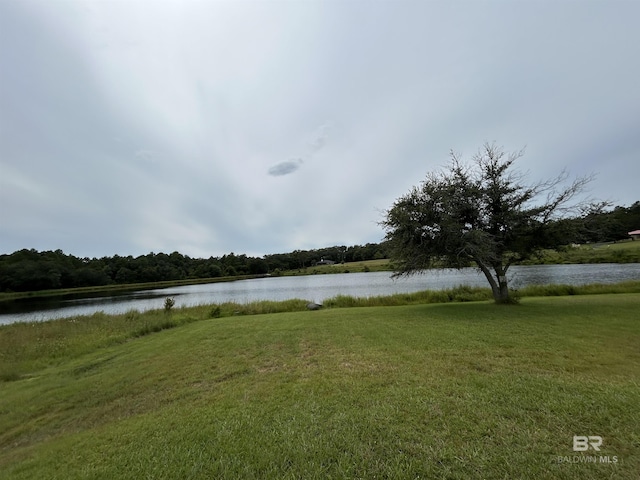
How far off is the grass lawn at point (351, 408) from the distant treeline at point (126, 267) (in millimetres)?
58904

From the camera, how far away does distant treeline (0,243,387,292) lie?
70.4m

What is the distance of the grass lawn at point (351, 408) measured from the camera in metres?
2.71

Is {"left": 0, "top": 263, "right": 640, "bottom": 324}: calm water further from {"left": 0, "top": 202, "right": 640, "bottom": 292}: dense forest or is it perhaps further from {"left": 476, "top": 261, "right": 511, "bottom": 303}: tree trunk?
{"left": 0, "top": 202, "right": 640, "bottom": 292}: dense forest

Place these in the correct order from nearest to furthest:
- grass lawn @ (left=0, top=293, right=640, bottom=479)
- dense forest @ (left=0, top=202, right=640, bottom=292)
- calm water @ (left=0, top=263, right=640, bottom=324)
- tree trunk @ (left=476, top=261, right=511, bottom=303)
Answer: grass lawn @ (left=0, top=293, right=640, bottom=479)
tree trunk @ (left=476, top=261, right=511, bottom=303)
calm water @ (left=0, top=263, right=640, bottom=324)
dense forest @ (left=0, top=202, right=640, bottom=292)

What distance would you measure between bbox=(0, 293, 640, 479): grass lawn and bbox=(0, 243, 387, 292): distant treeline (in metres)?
58.9

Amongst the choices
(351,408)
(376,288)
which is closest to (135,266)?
(376,288)

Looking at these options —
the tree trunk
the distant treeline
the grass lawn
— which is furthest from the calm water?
the distant treeline

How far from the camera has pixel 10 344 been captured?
43.9ft

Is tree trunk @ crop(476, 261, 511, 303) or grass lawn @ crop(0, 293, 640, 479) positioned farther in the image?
tree trunk @ crop(476, 261, 511, 303)

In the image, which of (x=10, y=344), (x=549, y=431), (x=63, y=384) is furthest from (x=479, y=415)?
(x=10, y=344)

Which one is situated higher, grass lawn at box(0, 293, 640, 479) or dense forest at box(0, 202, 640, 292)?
dense forest at box(0, 202, 640, 292)

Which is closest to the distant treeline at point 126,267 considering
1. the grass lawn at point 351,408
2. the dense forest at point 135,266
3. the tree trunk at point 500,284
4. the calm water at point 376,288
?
the dense forest at point 135,266

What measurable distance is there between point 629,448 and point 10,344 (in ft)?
68.7

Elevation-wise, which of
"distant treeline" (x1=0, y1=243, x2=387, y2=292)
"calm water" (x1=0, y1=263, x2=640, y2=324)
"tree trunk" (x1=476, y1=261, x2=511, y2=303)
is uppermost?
"distant treeline" (x1=0, y1=243, x2=387, y2=292)
